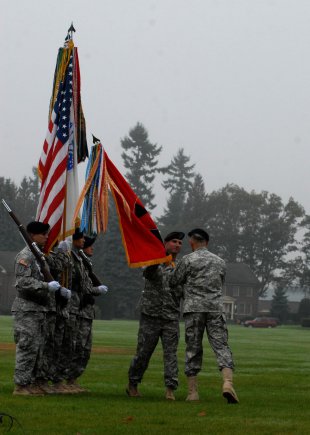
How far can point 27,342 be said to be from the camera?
13.0 meters

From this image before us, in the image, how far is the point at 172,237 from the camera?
539 inches

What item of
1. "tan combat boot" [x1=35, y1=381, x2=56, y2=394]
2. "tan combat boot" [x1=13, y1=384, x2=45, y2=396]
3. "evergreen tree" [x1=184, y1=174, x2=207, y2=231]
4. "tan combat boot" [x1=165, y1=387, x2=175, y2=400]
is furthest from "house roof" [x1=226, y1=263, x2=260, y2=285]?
"tan combat boot" [x1=13, y1=384, x2=45, y2=396]

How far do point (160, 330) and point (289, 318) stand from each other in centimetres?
9461

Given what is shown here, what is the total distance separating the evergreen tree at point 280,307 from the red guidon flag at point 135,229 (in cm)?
9410

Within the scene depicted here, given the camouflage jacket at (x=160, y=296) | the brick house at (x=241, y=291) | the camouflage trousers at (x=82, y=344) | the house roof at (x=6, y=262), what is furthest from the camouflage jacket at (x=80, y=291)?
the brick house at (x=241, y=291)

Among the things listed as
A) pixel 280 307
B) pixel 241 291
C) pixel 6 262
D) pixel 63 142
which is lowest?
pixel 63 142

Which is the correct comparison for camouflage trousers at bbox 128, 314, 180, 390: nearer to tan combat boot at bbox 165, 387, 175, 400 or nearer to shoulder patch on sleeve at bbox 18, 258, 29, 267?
tan combat boot at bbox 165, 387, 175, 400

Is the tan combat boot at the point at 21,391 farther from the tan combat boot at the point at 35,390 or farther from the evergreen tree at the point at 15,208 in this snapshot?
the evergreen tree at the point at 15,208

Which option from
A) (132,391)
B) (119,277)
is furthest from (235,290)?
(132,391)

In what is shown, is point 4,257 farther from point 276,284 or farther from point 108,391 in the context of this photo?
point 108,391

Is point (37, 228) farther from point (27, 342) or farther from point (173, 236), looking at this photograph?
point (173, 236)

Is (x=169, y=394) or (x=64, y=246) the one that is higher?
(x=64, y=246)

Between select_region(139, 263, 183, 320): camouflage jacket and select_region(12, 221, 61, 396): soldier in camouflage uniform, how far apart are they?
1218 millimetres

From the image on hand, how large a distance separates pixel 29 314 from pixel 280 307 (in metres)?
99.9
